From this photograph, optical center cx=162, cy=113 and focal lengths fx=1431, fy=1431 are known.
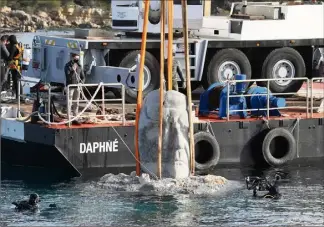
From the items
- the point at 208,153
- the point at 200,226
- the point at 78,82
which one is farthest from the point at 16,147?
the point at 200,226

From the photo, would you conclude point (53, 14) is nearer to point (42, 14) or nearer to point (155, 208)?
point (42, 14)

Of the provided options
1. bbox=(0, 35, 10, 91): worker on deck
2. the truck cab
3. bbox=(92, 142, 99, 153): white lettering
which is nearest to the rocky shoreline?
the truck cab

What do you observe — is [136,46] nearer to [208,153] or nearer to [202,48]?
[202,48]

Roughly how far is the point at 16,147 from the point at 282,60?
24.0 ft

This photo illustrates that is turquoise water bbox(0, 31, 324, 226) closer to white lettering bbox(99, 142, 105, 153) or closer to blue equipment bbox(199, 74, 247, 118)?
white lettering bbox(99, 142, 105, 153)

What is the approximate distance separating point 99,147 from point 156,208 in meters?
3.41

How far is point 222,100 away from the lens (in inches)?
1123

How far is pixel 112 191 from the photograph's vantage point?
25.9 metres

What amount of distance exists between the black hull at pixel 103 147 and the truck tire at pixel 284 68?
3.63 meters

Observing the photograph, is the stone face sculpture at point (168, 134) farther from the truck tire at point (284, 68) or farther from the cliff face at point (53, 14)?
the cliff face at point (53, 14)

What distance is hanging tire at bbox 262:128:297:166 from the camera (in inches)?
1128

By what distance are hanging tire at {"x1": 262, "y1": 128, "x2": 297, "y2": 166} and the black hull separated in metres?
0.19

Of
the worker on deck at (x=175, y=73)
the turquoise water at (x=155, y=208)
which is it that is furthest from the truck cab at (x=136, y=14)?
the turquoise water at (x=155, y=208)

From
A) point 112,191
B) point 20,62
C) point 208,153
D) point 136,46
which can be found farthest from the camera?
point 20,62
